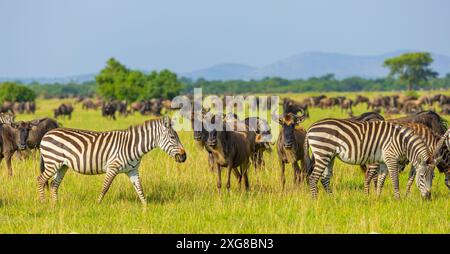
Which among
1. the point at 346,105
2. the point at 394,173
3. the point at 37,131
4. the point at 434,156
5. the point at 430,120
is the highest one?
the point at 430,120

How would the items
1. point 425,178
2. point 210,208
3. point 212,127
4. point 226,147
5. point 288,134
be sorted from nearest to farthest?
point 210,208
point 425,178
point 288,134
point 212,127
point 226,147

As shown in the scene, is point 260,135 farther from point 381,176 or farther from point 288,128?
point 381,176

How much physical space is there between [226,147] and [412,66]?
108 meters

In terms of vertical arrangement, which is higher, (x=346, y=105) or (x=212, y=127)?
(x=212, y=127)

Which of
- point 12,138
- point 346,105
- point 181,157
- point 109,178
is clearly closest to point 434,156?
point 181,157

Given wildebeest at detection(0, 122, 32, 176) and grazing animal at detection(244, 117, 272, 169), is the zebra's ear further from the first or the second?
wildebeest at detection(0, 122, 32, 176)

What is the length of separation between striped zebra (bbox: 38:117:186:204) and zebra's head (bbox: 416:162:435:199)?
14.4ft

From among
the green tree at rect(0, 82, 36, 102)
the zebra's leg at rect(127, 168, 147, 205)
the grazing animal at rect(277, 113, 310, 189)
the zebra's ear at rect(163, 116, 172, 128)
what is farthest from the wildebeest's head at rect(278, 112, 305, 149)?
the green tree at rect(0, 82, 36, 102)

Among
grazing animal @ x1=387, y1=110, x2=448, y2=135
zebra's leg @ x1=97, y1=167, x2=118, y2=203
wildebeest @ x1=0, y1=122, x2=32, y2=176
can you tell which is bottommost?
zebra's leg @ x1=97, y1=167, x2=118, y2=203

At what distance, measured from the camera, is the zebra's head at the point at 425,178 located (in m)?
11.0

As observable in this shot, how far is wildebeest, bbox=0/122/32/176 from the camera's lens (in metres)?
15.0

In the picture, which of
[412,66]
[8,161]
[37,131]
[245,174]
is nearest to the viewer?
[245,174]

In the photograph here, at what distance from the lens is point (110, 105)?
45719 millimetres

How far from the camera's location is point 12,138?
1537 centimetres
